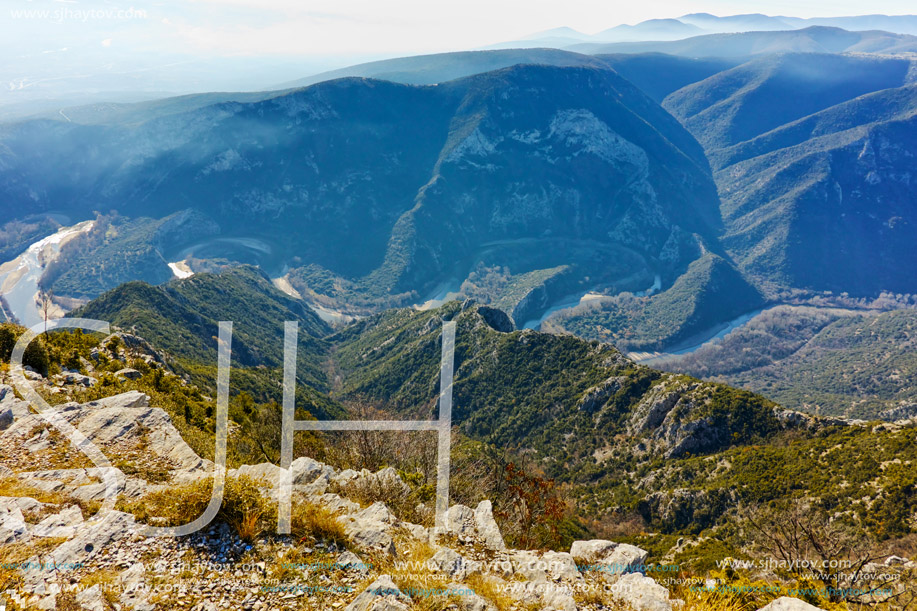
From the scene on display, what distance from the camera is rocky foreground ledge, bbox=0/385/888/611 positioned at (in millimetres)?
10445

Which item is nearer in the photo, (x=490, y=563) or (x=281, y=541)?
(x=281, y=541)

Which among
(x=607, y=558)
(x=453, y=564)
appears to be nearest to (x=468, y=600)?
(x=453, y=564)

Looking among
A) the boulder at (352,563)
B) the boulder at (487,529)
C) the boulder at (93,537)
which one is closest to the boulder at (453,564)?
the boulder at (487,529)

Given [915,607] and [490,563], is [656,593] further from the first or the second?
[915,607]

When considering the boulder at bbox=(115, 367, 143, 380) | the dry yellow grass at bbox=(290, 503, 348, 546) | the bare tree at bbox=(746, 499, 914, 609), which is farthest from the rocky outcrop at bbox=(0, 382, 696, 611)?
the boulder at bbox=(115, 367, 143, 380)

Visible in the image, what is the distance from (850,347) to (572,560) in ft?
795

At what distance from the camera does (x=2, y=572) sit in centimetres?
973

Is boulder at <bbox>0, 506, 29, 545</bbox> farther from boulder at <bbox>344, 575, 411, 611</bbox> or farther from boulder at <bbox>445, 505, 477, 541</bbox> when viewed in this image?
boulder at <bbox>445, 505, 477, 541</bbox>

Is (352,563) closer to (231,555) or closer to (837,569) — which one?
(231,555)

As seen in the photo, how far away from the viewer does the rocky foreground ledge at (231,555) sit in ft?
34.3

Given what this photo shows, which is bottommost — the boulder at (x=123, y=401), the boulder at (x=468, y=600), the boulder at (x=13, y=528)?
the boulder at (x=468, y=600)

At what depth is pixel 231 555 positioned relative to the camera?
11.8m

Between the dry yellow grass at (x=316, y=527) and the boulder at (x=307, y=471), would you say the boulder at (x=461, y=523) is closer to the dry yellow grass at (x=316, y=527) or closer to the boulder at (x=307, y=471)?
the dry yellow grass at (x=316, y=527)

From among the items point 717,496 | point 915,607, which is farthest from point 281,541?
point 717,496
